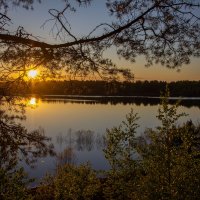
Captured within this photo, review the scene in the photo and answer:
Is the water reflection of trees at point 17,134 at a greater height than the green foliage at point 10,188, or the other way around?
the water reflection of trees at point 17,134

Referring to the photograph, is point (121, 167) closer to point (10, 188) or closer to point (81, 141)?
point (10, 188)

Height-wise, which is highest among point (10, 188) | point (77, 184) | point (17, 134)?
point (17, 134)

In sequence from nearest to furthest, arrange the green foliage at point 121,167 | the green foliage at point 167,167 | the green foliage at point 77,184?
1. the green foliage at point 167,167
2. the green foliage at point 121,167
3. the green foliage at point 77,184

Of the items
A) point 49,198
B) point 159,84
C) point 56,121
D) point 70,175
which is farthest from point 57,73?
point 159,84

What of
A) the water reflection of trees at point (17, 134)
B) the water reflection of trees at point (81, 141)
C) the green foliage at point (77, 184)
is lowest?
the water reflection of trees at point (81, 141)

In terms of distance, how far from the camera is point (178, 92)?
113m

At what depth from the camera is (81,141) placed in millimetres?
34469

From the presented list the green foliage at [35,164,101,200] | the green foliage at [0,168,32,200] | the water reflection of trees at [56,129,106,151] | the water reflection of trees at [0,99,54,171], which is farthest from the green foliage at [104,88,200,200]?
the water reflection of trees at [56,129,106,151]

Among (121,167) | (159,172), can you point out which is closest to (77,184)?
(121,167)

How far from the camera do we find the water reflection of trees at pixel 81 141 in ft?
100

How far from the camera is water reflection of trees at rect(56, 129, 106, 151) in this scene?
30.5 metres

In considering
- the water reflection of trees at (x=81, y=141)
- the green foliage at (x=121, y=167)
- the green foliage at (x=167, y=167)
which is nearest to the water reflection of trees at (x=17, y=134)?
the green foliage at (x=121, y=167)

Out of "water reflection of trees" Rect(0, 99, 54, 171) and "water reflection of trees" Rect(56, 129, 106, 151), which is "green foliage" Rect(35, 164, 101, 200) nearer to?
"water reflection of trees" Rect(0, 99, 54, 171)

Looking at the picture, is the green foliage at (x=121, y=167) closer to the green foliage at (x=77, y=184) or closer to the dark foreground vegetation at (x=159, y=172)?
the dark foreground vegetation at (x=159, y=172)
